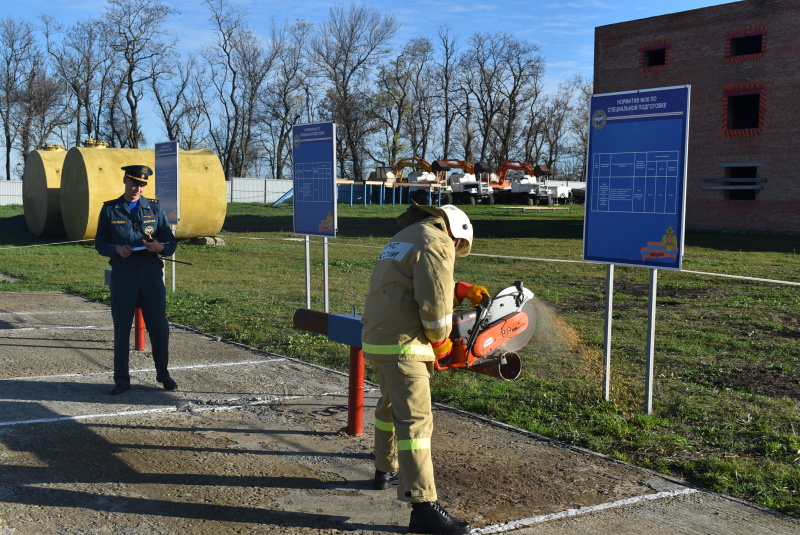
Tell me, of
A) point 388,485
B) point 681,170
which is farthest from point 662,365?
point 388,485

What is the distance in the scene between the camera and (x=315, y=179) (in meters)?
10.4

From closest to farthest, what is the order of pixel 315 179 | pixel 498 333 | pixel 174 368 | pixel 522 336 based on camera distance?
pixel 498 333
pixel 522 336
pixel 174 368
pixel 315 179

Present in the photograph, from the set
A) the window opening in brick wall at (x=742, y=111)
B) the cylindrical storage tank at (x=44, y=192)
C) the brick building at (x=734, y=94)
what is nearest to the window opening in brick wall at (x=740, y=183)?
the brick building at (x=734, y=94)

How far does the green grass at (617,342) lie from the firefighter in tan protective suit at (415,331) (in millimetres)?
1893

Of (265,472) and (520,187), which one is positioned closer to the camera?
(265,472)

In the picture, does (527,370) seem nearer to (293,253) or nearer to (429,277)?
(429,277)

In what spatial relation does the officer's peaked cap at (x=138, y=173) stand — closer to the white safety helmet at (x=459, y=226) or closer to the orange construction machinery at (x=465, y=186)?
the white safety helmet at (x=459, y=226)

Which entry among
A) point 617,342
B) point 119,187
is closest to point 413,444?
point 617,342

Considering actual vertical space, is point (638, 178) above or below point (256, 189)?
below

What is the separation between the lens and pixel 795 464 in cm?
541

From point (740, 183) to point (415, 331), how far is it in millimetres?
34436

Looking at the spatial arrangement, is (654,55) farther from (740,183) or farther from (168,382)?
(168,382)

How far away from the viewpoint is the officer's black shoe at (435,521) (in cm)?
429

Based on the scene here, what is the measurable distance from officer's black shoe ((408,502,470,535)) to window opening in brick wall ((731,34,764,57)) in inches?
1380
